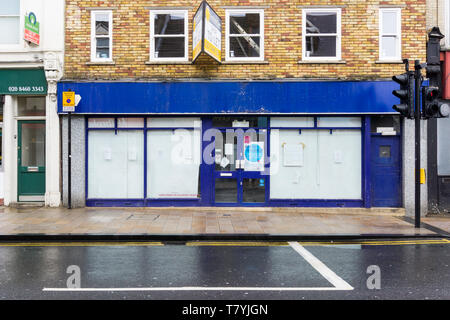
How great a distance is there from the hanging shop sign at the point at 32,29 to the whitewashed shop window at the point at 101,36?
1624mm

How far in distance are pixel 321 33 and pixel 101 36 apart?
6764mm

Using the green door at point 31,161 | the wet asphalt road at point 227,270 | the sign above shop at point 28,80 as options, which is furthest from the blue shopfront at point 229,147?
the wet asphalt road at point 227,270

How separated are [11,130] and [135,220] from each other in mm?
5542

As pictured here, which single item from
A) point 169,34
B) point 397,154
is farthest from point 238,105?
point 397,154

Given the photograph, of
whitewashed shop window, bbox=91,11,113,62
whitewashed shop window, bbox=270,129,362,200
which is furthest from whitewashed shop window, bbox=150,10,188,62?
whitewashed shop window, bbox=270,129,362,200

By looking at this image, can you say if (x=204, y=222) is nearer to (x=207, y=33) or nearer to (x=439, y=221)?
(x=207, y=33)

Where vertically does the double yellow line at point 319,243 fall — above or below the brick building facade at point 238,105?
below

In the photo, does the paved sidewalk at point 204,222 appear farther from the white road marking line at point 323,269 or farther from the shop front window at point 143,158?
the white road marking line at point 323,269

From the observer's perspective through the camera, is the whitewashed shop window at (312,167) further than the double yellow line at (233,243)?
Yes

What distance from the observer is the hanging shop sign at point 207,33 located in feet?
39.2

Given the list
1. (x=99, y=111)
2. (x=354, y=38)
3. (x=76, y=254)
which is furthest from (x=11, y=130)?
(x=354, y=38)

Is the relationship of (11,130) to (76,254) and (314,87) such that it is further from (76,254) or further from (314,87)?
(314,87)

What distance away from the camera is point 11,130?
1351 centimetres
